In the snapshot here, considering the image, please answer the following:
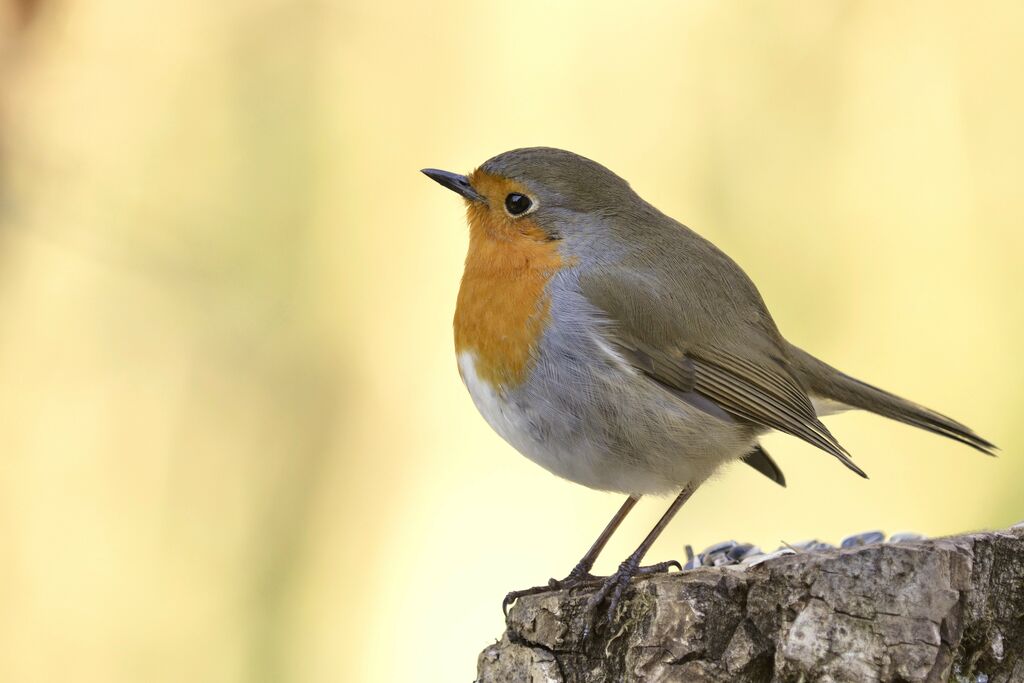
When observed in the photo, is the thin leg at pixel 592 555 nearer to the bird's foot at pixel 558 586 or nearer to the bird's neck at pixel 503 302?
the bird's foot at pixel 558 586

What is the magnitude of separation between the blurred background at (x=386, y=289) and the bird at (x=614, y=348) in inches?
60.8

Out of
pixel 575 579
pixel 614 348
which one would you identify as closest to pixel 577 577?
pixel 575 579

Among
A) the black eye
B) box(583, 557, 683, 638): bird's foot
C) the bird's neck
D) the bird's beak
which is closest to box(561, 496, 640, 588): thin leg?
box(583, 557, 683, 638): bird's foot

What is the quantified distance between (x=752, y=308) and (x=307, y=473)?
215cm

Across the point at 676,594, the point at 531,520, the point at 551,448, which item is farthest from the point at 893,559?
the point at 531,520

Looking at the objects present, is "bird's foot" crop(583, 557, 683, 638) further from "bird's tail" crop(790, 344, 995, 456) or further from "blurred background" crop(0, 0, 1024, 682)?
"blurred background" crop(0, 0, 1024, 682)

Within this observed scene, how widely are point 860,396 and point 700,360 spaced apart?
0.66 metres

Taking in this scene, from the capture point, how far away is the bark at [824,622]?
2.39m

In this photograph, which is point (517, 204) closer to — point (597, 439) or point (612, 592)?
point (597, 439)

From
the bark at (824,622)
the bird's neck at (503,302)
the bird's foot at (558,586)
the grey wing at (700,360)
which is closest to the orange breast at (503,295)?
the bird's neck at (503,302)

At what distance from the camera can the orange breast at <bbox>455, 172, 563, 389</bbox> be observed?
11.2 feet

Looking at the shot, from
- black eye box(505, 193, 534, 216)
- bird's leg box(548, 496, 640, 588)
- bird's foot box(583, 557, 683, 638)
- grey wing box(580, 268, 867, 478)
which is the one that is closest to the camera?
bird's foot box(583, 557, 683, 638)

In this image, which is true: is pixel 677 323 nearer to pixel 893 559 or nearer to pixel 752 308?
pixel 752 308

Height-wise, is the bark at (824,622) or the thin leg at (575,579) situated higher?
the thin leg at (575,579)
